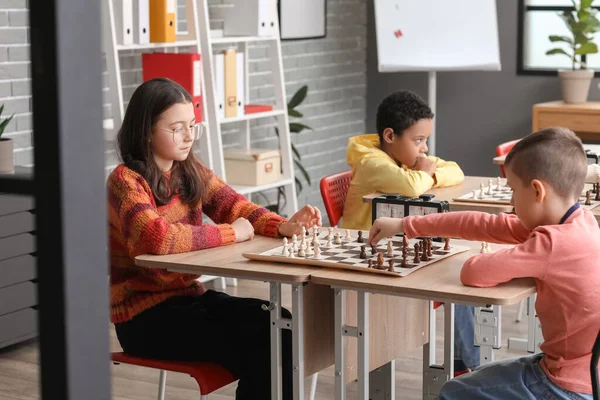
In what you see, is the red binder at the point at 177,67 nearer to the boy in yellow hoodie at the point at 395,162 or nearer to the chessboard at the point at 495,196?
the boy in yellow hoodie at the point at 395,162

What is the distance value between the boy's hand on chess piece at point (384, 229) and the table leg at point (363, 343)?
151 millimetres

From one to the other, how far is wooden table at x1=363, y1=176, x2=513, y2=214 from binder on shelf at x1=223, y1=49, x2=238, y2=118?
1532mm

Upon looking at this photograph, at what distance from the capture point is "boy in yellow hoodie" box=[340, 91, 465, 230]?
140 inches

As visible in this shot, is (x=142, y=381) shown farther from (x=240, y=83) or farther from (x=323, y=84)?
(x=323, y=84)

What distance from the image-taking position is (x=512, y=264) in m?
2.03

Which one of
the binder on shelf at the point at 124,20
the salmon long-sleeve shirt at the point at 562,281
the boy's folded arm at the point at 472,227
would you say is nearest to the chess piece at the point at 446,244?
the boy's folded arm at the point at 472,227

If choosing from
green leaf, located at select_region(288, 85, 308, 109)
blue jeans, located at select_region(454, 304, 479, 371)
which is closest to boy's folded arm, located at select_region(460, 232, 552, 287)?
blue jeans, located at select_region(454, 304, 479, 371)

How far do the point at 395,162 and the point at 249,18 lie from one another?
169 cm

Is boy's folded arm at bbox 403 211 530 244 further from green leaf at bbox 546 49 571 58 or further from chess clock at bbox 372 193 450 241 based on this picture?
green leaf at bbox 546 49 571 58

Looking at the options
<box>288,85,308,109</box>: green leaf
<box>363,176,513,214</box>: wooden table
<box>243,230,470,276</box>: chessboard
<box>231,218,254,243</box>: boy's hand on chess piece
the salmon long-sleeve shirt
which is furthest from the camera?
<box>288,85,308,109</box>: green leaf

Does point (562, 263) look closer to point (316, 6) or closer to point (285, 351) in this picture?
point (285, 351)

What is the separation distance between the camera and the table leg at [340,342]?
233 centimetres

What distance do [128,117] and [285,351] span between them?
0.78 meters

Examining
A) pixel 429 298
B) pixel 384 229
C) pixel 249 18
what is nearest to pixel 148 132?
pixel 384 229
